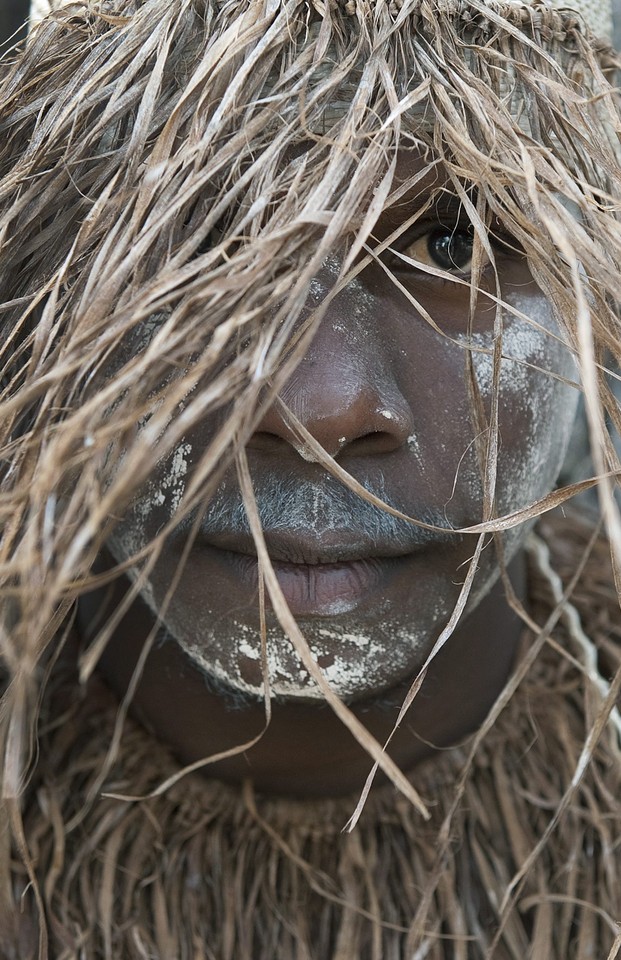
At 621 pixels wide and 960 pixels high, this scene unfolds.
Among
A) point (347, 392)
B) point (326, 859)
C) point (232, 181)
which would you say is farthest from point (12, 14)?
point (326, 859)

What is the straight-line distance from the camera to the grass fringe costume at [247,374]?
68 cm

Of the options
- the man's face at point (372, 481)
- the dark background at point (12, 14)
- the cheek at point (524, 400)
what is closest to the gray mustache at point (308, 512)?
the man's face at point (372, 481)

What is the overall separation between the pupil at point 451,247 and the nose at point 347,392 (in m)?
0.09

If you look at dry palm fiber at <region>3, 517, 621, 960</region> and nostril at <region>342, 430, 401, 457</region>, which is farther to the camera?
dry palm fiber at <region>3, 517, 621, 960</region>

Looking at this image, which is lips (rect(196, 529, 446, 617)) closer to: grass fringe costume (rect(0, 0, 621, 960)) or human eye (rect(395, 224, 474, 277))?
grass fringe costume (rect(0, 0, 621, 960))

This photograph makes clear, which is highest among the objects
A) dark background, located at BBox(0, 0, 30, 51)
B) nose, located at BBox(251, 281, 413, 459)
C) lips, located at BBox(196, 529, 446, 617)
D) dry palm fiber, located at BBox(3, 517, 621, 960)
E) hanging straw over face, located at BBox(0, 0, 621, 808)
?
dark background, located at BBox(0, 0, 30, 51)

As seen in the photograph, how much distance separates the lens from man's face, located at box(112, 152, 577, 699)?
0.86 metres

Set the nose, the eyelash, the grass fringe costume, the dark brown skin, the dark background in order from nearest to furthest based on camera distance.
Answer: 1. the grass fringe costume
2. the nose
3. the eyelash
4. the dark brown skin
5. the dark background

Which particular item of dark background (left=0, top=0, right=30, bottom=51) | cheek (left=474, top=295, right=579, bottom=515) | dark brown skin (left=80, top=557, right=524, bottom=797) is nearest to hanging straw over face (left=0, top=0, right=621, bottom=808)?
cheek (left=474, top=295, right=579, bottom=515)

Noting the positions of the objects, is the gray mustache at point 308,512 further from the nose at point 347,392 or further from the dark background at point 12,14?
the dark background at point 12,14

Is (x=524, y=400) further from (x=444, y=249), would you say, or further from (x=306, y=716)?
(x=306, y=716)

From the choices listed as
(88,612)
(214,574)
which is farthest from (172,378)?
(88,612)

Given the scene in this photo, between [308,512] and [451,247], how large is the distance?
0.29 m

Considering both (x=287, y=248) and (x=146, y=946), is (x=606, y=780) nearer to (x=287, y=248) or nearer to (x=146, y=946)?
(x=146, y=946)
